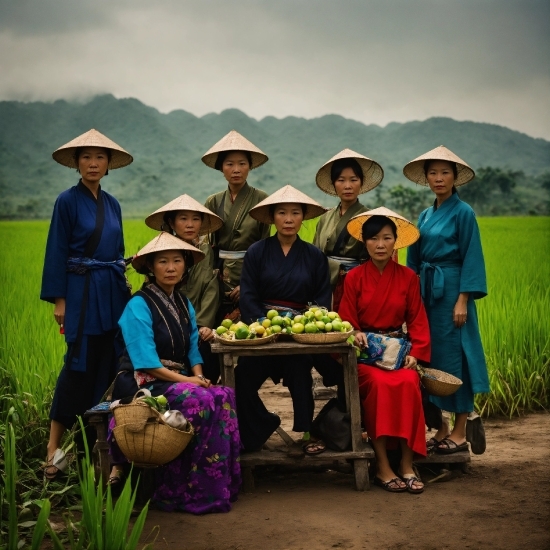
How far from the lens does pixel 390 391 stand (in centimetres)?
402

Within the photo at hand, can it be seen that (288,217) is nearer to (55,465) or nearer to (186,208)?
(186,208)

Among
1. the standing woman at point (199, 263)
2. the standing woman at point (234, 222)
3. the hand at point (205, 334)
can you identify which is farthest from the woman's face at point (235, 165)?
the hand at point (205, 334)

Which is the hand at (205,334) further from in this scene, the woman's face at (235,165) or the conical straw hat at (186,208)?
the woman's face at (235,165)

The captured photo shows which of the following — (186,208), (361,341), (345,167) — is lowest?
(361,341)

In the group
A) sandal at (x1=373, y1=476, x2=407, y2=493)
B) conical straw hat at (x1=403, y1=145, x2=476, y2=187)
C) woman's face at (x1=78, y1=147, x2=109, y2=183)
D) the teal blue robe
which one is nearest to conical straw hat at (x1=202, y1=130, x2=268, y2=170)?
woman's face at (x1=78, y1=147, x2=109, y2=183)

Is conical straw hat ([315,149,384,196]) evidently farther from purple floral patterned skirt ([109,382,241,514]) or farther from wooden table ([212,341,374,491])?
purple floral patterned skirt ([109,382,241,514])

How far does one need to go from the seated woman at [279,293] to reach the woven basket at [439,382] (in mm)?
661

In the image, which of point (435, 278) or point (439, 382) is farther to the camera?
point (435, 278)

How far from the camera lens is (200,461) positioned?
12.3 feet

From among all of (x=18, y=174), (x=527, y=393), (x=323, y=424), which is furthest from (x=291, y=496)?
(x=18, y=174)

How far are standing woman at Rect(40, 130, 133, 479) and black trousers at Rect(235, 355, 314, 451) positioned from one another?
32.8 inches

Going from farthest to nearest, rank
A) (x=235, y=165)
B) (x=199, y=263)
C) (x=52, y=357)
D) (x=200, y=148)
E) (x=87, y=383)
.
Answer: (x=200, y=148)
(x=52, y=357)
(x=235, y=165)
(x=199, y=263)
(x=87, y=383)

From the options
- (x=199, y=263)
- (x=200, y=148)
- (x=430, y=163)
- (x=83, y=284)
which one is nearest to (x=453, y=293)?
(x=430, y=163)

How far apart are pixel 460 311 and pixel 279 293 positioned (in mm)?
1096
